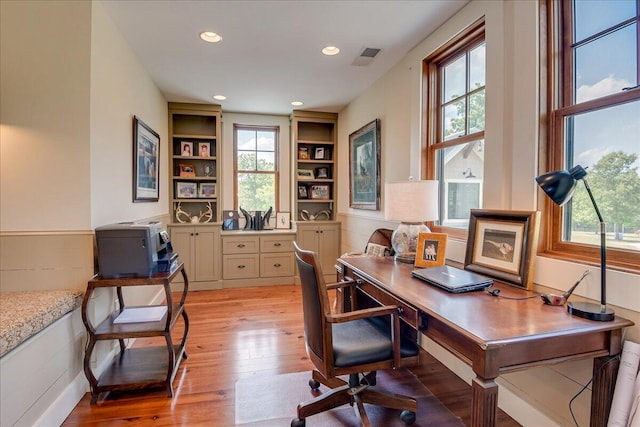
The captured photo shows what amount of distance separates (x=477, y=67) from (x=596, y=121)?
3.09 feet

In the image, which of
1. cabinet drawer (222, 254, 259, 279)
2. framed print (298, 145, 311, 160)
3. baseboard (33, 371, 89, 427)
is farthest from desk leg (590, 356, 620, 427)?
framed print (298, 145, 311, 160)

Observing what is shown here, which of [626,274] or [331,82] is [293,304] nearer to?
[331,82]

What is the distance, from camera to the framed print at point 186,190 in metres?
4.64

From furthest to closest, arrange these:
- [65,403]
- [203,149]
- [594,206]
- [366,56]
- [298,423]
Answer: [203,149]
[366,56]
[65,403]
[298,423]
[594,206]

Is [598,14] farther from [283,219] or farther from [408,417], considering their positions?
[283,219]

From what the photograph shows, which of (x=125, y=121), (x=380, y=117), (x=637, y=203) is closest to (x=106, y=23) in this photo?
(x=125, y=121)

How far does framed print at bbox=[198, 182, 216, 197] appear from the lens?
475 cm

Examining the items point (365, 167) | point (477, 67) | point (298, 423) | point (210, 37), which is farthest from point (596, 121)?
point (210, 37)

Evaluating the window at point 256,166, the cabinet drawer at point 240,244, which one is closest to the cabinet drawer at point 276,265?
the cabinet drawer at point 240,244

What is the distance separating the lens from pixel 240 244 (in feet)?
15.2

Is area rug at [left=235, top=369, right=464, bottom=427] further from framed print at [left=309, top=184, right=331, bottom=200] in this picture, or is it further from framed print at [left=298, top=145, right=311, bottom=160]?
framed print at [left=298, top=145, right=311, bottom=160]

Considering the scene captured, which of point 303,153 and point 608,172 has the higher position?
point 303,153

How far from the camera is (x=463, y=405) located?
198 centimetres

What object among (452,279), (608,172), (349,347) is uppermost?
(608,172)
